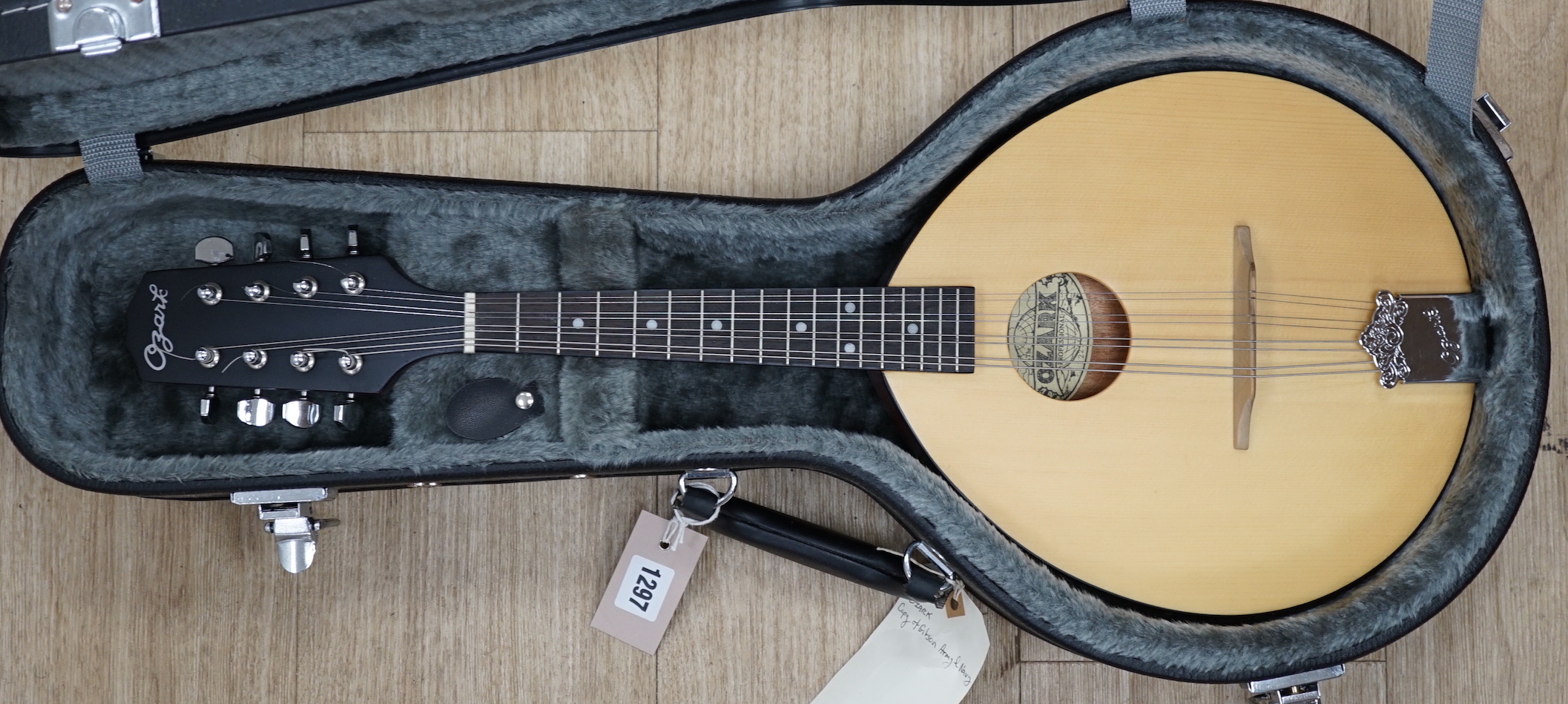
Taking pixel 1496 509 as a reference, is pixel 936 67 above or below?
above

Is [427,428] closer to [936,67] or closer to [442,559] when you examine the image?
[442,559]

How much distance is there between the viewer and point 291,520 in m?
0.96

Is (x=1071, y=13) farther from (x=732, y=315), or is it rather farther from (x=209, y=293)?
(x=209, y=293)

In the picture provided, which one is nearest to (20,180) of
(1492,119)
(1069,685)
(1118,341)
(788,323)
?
(788,323)

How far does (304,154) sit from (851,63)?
73 cm

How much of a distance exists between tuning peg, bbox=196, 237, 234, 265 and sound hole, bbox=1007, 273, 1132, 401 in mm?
882

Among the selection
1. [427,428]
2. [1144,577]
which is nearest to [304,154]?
[427,428]

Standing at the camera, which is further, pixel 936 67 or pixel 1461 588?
pixel 936 67

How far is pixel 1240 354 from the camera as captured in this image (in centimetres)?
94

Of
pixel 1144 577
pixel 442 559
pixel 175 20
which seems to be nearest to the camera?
pixel 175 20

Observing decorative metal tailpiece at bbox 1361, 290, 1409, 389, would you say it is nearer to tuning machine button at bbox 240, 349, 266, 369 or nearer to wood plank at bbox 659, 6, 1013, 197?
wood plank at bbox 659, 6, 1013, 197

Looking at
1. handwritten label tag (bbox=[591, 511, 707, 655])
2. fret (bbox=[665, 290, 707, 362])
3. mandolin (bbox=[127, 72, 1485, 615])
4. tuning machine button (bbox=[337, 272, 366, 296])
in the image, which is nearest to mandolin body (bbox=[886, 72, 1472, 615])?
mandolin (bbox=[127, 72, 1485, 615])

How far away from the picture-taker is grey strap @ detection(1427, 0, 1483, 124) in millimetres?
957

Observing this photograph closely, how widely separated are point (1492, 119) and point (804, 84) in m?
0.80
